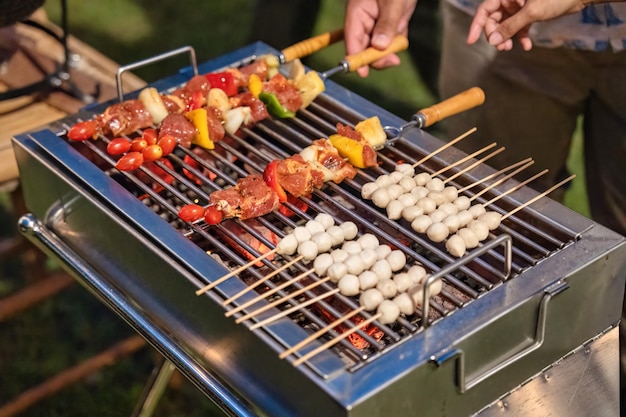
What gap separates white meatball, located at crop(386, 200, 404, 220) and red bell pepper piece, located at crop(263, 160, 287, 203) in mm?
318

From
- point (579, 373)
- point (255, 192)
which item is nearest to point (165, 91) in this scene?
point (255, 192)

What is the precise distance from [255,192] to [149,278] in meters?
0.39

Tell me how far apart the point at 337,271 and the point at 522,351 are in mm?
514

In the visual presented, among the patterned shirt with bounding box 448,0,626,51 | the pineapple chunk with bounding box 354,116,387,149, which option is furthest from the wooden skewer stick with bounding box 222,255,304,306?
the patterned shirt with bounding box 448,0,626,51

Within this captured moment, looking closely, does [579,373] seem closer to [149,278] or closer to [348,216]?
[348,216]

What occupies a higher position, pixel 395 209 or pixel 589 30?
pixel 589 30

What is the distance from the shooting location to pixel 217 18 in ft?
23.7

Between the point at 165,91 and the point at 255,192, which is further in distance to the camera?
the point at 165,91

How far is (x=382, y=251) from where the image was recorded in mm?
2338

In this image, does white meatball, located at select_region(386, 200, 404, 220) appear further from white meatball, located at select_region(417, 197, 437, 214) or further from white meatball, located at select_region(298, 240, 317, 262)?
white meatball, located at select_region(298, 240, 317, 262)

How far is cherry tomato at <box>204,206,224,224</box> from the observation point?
2.44 m

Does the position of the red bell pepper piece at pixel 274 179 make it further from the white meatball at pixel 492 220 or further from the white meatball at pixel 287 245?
the white meatball at pixel 492 220

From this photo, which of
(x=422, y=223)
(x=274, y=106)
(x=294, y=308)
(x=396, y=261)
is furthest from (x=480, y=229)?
(x=274, y=106)

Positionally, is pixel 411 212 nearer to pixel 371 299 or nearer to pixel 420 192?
pixel 420 192
